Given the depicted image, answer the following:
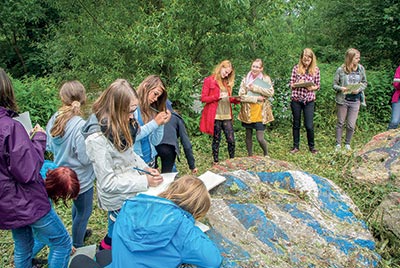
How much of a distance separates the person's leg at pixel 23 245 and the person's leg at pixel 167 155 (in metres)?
1.63

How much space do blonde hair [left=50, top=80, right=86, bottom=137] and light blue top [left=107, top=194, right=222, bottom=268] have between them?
1.31m

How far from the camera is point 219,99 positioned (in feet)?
18.5

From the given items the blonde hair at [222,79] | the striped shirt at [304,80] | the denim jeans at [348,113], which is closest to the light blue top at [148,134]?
the blonde hair at [222,79]

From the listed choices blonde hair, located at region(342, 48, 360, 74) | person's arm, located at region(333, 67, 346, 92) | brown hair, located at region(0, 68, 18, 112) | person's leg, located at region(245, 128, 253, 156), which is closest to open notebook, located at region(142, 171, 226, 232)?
brown hair, located at region(0, 68, 18, 112)

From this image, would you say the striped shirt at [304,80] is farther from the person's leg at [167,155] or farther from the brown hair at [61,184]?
the brown hair at [61,184]

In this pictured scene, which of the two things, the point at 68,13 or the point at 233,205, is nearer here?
the point at 233,205

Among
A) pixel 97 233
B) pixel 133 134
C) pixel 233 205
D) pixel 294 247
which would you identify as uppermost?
pixel 133 134

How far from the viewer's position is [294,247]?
114 inches

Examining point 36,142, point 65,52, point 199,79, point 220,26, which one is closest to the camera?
point 36,142

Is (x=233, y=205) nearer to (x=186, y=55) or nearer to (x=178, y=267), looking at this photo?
(x=178, y=267)

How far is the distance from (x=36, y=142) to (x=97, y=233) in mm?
1654

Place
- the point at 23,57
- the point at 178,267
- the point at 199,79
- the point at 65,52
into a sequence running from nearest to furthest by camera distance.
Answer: the point at 178,267
the point at 199,79
the point at 65,52
the point at 23,57

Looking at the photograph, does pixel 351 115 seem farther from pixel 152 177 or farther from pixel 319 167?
pixel 152 177

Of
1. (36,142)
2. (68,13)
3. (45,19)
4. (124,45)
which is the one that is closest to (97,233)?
(36,142)
